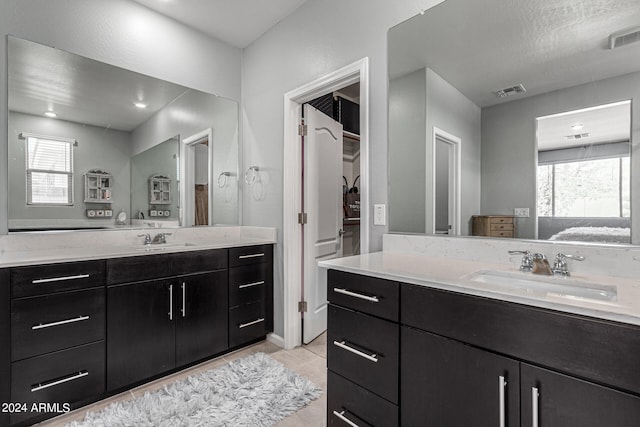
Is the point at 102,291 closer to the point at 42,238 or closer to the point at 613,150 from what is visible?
the point at 42,238

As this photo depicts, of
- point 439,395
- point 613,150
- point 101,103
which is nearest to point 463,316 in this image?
point 439,395

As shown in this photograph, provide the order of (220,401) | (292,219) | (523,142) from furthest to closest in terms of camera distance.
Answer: (292,219) < (220,401) < (523,142)

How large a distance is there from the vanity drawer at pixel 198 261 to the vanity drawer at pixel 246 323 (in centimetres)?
42

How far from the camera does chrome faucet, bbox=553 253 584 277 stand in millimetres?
1222

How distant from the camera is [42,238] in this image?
1992 mm

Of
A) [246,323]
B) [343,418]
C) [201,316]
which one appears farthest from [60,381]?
[343,418]

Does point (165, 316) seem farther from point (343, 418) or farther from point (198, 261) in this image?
point (343, 418)

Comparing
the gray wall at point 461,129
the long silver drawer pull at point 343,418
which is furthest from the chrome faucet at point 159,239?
the gray wall at point 461,129

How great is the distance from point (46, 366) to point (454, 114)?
263 centimetres

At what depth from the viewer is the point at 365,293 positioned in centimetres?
132

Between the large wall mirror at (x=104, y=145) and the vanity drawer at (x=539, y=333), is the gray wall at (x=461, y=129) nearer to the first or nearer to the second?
the vanity drawer at (x=539, y=333)

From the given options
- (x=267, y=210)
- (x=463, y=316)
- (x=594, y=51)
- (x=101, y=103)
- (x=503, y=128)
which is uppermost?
(x=101, y=103)

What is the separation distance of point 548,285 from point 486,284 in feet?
1.17

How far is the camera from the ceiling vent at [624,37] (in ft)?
3.80
